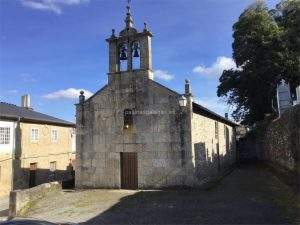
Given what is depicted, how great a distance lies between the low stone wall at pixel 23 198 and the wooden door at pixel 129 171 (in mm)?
3951

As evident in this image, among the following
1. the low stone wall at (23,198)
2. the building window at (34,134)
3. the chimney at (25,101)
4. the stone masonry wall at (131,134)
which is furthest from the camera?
the chimney at (25,101)

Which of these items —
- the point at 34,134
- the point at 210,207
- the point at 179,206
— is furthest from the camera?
the point at 34,134

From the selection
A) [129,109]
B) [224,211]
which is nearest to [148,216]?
[224,211]

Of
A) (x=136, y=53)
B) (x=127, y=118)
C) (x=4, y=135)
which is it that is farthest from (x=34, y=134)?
(x=136, y=53)

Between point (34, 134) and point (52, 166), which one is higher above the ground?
point (34, 134)

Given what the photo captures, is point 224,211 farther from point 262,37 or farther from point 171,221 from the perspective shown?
point 262,37

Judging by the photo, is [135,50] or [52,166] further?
[52,166]

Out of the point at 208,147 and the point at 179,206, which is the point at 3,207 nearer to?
the point at 179,206

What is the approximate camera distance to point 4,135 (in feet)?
77.8

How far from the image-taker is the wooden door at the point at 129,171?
791 inches

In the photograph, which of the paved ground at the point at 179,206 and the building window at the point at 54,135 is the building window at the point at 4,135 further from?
the paved ground at the point at 179,206

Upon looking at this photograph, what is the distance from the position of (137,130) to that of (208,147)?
5488 millimetres

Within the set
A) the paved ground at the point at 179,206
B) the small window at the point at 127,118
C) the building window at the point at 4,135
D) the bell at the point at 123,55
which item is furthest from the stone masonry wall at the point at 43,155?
the bell at the point at 123,55

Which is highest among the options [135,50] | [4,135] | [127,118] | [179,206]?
[135,50]
